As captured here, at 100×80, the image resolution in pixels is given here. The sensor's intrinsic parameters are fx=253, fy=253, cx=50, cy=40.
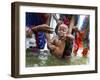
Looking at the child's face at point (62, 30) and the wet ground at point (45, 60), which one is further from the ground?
the child's face at point (62, 30)

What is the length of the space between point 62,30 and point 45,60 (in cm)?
30

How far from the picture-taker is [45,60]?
2.09m

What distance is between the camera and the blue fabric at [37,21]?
6.65 ft

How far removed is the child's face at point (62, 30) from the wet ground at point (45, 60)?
0.19 meters

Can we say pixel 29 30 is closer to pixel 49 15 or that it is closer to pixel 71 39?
pixel 49 15

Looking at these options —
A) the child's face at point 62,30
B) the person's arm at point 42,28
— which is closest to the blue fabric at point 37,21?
→ the person's arm at point 42,28

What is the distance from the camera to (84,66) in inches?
88.7

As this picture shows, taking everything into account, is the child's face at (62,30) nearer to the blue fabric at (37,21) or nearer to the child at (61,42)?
the child at (61,42)

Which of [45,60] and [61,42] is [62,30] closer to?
[61,42]

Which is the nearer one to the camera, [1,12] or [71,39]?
[1,12]

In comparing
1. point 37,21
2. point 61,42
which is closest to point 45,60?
point 61,42

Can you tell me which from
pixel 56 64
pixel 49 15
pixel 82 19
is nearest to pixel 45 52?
pixel 56 64

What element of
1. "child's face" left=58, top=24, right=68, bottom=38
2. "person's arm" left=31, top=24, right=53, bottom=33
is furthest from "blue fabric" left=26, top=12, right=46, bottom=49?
"child's face" left=58, top=24, right=68, bottom=38

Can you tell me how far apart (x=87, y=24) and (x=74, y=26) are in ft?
0.47
